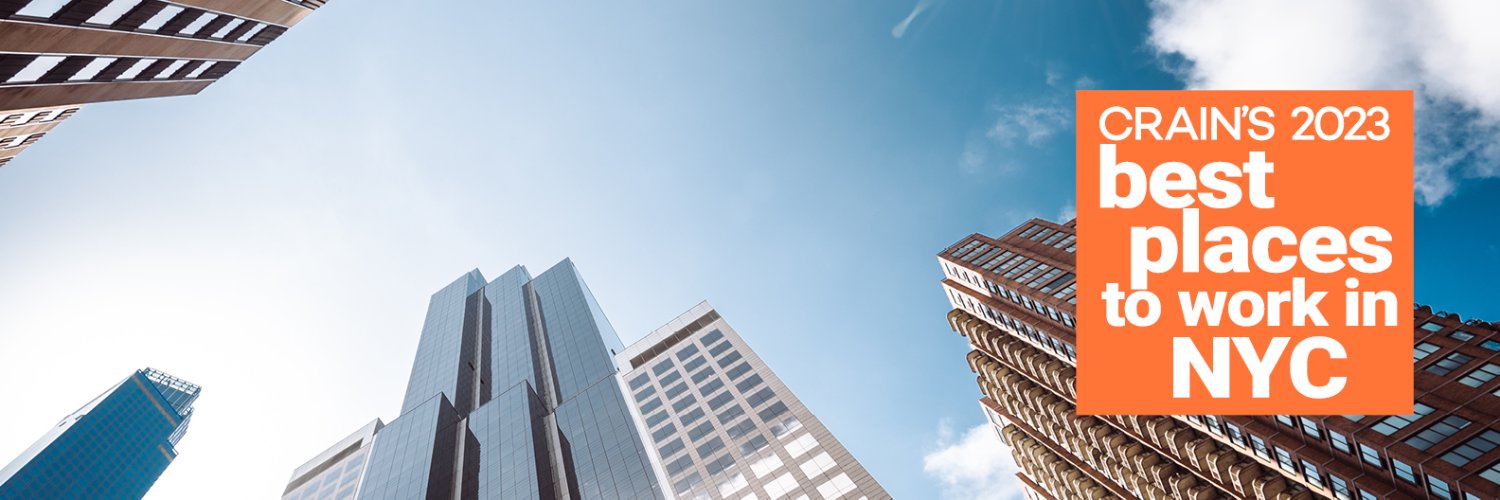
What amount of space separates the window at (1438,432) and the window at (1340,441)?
2.81 meters

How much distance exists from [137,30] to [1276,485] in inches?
2749

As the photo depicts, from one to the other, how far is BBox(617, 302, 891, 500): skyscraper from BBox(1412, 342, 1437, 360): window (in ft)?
126

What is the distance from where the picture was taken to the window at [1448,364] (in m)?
35.6

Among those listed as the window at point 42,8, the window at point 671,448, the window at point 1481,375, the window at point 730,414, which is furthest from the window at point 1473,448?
the window at point 671,448

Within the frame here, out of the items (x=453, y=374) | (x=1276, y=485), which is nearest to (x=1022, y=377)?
(x=1276, y=485)

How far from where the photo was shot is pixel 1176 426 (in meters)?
52.1

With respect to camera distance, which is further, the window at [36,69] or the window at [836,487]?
the window at [836,487]

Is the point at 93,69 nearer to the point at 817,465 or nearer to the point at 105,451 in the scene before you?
the point at 817,465

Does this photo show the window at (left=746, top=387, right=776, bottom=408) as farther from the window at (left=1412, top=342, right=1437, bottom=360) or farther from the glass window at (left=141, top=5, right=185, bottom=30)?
the glass window at (left=141, top=5, right=185, bottom=30)

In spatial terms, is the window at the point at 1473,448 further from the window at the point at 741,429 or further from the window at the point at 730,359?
the window at the point at 730,359

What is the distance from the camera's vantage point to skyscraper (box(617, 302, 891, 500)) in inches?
2662

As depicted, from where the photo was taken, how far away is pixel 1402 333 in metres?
24.3

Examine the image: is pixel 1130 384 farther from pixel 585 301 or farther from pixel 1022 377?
pixel 585 301

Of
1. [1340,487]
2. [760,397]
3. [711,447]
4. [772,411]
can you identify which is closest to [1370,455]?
[1340,487]
